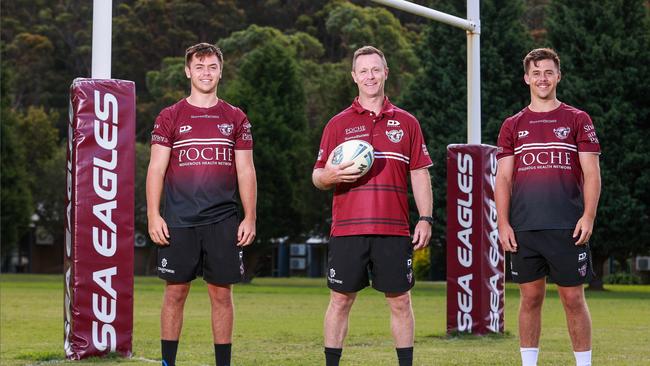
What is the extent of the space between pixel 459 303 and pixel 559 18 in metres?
24.2

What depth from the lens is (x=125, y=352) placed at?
10.2m

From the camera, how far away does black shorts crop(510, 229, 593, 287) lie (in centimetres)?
781

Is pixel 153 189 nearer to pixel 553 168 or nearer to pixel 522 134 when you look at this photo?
pixel 522 134

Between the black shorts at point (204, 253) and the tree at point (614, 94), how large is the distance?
27.2 metres

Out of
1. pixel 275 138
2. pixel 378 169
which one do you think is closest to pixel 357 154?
pixel 378 169

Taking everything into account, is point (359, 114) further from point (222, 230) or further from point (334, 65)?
point (334, 65)

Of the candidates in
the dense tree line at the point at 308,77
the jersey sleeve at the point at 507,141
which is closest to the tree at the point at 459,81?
the dense tree line at the point at 308,77

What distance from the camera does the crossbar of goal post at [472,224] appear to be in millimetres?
13117

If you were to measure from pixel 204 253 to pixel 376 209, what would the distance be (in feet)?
3.97

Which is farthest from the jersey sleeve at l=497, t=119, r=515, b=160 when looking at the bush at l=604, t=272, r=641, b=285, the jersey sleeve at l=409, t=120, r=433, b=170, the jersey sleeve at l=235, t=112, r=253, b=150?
the bush at l=604, t=272, r=641, b=285

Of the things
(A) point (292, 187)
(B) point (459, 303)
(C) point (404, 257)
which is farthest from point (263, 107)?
(C) point (404, 257)

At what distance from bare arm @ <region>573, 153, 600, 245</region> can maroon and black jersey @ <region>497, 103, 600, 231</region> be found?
2.4 inches

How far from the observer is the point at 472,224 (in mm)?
13180

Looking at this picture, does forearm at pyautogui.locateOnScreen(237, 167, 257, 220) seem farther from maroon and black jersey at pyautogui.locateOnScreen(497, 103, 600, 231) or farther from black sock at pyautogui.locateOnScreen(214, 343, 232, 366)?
maroon and black jersey at pyautogui.locateOnScreen(497, 103, 600, 231)
